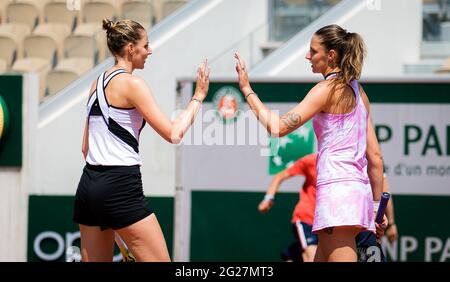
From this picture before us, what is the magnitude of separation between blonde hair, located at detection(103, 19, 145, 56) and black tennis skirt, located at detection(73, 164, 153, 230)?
63 cm

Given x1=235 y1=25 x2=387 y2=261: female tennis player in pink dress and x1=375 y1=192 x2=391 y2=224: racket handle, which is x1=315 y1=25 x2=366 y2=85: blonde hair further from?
x1=375 y1=192 x2=391 y2=224: racket handle

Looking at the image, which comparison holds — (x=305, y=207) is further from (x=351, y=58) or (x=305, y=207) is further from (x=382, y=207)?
(x=351, y=58)

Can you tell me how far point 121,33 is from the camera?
4.95 m

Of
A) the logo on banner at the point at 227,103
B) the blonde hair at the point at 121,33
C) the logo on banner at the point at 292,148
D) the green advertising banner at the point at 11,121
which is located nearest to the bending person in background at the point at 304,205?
the logo on banner at the point at 292,148

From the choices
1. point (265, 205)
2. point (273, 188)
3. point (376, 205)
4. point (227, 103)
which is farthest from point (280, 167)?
point (376, 205)

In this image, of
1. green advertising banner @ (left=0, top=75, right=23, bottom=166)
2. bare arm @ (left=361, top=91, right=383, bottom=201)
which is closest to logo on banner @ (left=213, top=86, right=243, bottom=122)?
green advertising banner @ (left=0, top=75, right=23, bottom=166)

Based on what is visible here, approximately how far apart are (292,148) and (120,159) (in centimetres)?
426

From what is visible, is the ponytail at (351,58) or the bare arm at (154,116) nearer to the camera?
the bare arm at (154,116)

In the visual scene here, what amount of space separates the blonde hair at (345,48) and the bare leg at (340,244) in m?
0.76

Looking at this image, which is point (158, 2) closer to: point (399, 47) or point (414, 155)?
point (399, 47)

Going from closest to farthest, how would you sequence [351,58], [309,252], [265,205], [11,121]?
[351,58], [309,252], [265,205], [11,121]

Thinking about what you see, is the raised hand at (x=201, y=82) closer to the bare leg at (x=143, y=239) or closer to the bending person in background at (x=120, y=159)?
the bending person in background at (x=120, y=159)

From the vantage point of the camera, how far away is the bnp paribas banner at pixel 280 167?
8.95 meters

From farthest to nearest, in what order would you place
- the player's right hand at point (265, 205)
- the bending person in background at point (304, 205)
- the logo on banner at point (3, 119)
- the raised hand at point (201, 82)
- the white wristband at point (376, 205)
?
the logo on banner at point (3, 119) → the player's right hand at point (265, 205) → the bending person in background at point (304, 205) → the white wristband at point (376, 205) → the raised hand at point (201, 82)
